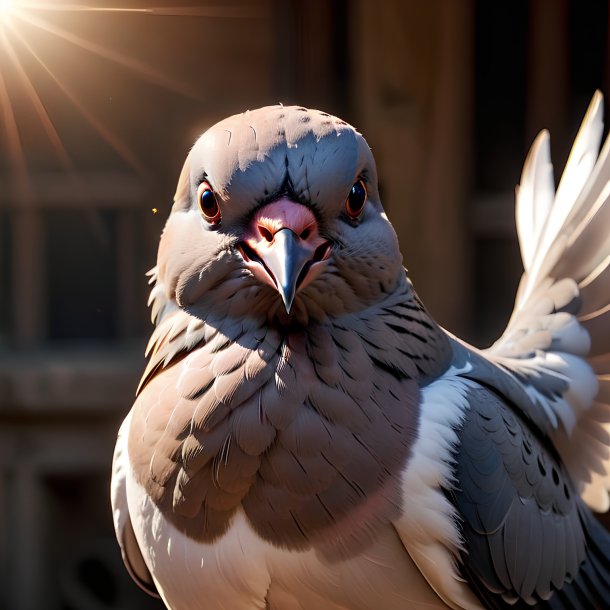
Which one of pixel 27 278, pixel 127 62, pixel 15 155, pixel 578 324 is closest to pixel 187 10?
pixel 127 62

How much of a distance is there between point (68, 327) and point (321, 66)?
1432 millimetres

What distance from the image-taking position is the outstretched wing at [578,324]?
211 centimetres

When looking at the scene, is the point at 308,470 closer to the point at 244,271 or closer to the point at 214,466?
the point at 214,466

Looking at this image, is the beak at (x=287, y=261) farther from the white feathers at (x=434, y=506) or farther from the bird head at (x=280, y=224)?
the white feathers at (x=434, y=506)

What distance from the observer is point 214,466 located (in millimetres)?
1511

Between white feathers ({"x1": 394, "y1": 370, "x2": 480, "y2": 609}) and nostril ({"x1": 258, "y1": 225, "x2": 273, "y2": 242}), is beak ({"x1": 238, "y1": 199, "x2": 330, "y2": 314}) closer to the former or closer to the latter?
nostril ({"x1": 258, "y1": 225, "x2": 273, "y2": 242})

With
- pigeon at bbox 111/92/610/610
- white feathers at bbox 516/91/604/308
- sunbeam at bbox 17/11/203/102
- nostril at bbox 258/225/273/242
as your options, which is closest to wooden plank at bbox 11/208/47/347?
sunbeam at bbox 17/11/203/102

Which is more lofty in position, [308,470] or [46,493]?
[308,470]

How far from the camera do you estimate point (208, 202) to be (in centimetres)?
153

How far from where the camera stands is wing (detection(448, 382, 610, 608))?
164 cm

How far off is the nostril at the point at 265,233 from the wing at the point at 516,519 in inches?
16.9

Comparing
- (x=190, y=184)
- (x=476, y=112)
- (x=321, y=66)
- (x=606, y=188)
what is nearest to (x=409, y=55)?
(x=321, y=66)

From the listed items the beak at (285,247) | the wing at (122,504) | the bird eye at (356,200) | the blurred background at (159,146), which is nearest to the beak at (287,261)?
the beak at (285,247)

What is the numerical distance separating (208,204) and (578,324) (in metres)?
0.95
